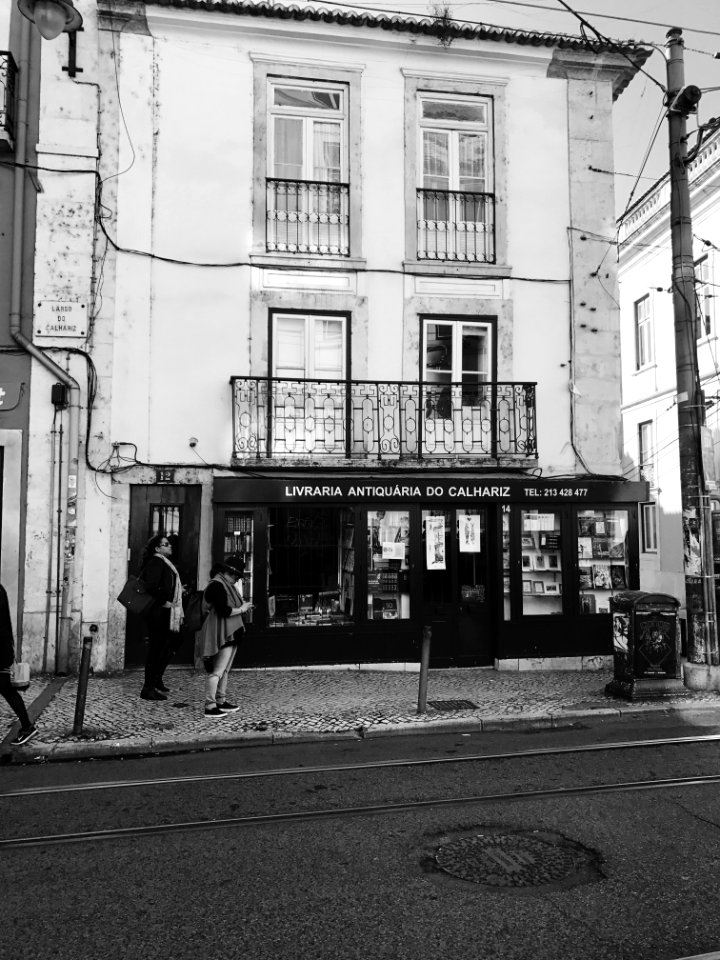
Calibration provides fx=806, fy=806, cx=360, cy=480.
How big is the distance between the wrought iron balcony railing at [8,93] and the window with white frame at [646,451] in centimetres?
1745

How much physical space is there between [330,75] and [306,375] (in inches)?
181

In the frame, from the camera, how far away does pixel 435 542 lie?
11.8 meters

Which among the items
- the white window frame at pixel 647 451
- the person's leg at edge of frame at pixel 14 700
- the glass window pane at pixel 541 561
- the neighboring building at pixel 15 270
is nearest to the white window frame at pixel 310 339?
the neighboring building at pixel 15 270

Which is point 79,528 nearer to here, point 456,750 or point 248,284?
point 248,284

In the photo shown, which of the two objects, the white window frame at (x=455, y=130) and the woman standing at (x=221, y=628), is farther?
the white window frame at (x=455, y=130)

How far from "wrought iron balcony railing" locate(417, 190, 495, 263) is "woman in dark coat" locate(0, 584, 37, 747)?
7.99 metres

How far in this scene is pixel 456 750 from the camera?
7.41 meters

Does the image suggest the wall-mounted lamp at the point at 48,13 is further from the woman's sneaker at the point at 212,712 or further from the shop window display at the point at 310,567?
the woman's sneaker at the point at 212,712

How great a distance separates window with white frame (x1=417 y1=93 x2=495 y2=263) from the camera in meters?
12.4

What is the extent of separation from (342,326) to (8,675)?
6.93m

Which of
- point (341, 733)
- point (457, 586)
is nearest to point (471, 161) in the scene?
point (457, 586)

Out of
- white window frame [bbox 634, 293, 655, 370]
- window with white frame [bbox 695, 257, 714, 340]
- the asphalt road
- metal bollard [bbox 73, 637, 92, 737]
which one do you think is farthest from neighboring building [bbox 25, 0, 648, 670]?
white window frame [bbox 634, 293, 655, 370]

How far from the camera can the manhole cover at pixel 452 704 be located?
8.95m

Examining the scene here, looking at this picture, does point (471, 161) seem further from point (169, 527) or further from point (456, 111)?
A: point (169, 527)
